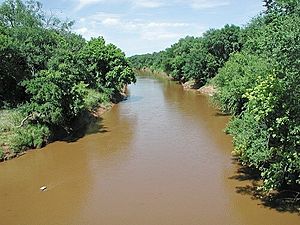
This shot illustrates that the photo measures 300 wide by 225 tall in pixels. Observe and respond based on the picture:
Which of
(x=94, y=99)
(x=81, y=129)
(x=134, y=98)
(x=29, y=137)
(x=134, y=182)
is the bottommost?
(x=134, y=182)

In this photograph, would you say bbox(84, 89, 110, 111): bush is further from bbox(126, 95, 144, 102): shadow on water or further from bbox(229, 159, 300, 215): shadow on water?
bbox(229, 159, 300, 215): shadow on water

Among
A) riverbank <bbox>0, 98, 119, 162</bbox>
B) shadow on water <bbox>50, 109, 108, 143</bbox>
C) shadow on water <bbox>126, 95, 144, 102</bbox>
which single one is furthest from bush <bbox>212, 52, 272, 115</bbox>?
shadow on water <bbox>126, 95, 144, 102</bbox>

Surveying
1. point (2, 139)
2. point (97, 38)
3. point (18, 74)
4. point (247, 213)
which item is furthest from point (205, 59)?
point (247, 213)

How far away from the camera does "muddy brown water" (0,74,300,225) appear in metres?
15.2

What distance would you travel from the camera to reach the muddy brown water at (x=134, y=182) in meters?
15.2

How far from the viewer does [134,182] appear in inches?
739

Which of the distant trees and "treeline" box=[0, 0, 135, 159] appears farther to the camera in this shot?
the distant trees

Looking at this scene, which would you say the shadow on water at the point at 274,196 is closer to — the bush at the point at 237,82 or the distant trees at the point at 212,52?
the bush at the point at 237,82

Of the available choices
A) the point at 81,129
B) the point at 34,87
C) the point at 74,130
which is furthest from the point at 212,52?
the point at 34,87

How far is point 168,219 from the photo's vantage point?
14.8 m

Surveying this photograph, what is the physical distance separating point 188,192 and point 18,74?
1797cm

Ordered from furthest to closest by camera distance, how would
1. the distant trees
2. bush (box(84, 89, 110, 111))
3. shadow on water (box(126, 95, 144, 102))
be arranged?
the distant trees → shadow on water (box(126, 95, 144, 102)) → bush (box(84, 89, 110, 111))

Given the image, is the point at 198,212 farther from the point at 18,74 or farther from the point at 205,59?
the point at 205,59

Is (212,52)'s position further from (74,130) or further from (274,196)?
(274,196)
